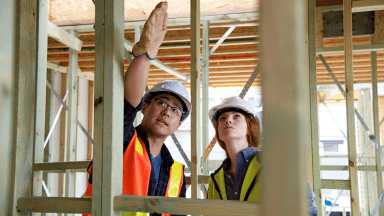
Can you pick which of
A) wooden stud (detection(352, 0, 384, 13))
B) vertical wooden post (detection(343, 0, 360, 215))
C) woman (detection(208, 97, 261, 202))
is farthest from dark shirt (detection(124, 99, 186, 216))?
wooden stud (detection(352, 0, 384, 13))

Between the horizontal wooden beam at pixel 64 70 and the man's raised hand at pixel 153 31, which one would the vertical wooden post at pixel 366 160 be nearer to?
the horizontal wooden beam at pixel 64 70

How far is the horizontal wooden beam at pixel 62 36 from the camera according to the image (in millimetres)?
5202

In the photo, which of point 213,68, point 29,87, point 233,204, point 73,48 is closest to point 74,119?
point 73,48

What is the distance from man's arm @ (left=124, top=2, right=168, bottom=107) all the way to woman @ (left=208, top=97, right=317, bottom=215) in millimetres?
1096

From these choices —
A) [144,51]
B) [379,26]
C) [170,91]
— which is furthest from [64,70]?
[144,51]

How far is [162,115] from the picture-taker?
8.22ft

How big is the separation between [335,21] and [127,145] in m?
4.61

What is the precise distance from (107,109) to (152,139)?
1231mm

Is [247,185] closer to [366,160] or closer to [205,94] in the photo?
[205,94]

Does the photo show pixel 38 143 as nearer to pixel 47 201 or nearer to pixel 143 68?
pixel 47 201

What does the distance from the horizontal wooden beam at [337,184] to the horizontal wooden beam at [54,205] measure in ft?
10.2

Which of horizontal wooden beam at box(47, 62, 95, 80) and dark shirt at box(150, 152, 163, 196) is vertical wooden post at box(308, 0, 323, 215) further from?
horizontal wooden beam at box(47, 62, 95, 80)

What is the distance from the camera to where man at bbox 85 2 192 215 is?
1858 millimetres

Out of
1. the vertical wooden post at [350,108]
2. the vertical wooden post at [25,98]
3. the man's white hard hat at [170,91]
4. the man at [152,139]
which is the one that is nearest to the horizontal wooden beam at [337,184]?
the vertical wooden post at [350,108]
